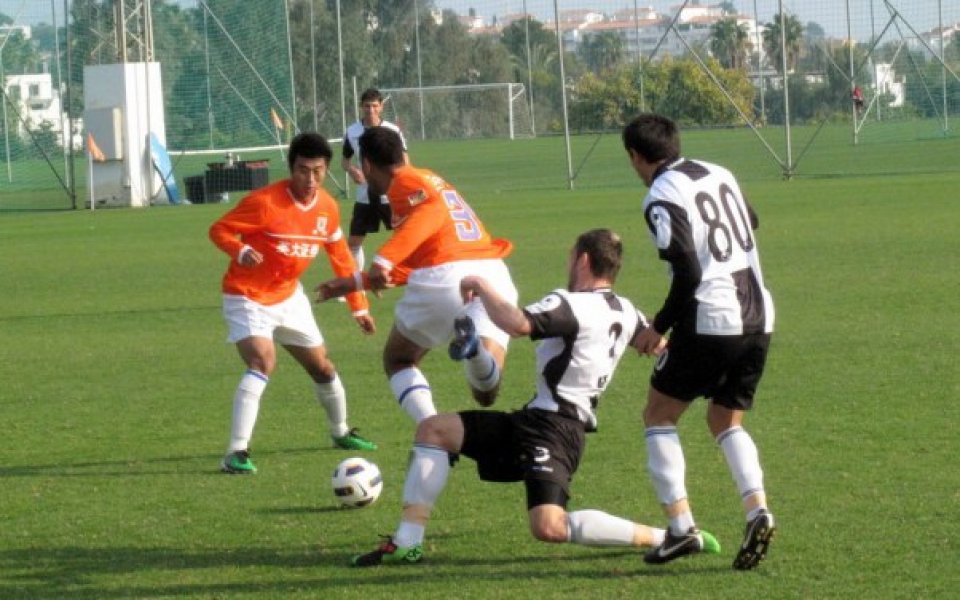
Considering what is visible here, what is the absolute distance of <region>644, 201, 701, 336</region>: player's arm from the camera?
20.3 feet

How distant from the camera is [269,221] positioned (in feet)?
29.2

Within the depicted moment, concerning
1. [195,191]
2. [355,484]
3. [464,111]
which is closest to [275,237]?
[355,484]

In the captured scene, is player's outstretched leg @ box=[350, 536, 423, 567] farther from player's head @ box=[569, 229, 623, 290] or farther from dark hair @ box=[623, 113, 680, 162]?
dark hair @ box=[623, 113, 680, 162]

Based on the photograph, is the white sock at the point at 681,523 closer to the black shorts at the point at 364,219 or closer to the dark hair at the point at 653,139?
the dark hair at the point at 653,139

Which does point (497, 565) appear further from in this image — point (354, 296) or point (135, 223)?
point (135, 223)

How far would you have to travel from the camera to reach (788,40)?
4431 centimetres

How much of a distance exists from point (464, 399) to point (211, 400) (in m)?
1.80

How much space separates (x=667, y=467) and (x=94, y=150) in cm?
2878

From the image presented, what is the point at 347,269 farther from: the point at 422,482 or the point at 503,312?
the point at 503,312

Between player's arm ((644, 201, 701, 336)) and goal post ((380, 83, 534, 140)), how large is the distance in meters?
47.0

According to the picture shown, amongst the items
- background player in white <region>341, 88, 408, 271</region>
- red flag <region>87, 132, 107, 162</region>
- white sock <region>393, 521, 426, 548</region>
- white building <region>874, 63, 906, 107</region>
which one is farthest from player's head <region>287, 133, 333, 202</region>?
white building <region>874, 63, 906, 107</region>

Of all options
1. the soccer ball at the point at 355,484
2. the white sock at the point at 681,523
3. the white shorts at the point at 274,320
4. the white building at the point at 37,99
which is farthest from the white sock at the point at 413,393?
the white building at the point at 37,99

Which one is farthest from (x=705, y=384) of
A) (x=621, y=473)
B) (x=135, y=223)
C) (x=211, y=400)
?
(x=135, y=223)

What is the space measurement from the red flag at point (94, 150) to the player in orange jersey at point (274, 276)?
25474 millimetres
